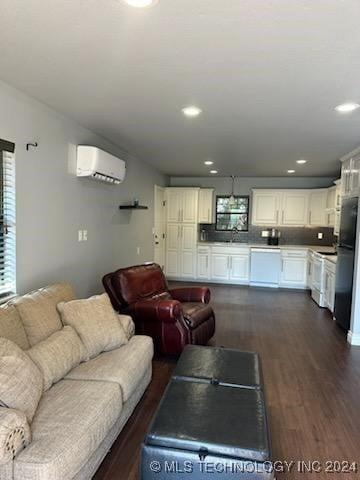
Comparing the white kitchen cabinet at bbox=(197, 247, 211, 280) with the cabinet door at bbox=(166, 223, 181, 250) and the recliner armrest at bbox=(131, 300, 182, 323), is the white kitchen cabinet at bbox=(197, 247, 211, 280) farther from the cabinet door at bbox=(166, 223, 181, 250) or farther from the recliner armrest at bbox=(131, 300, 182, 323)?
the recliner armrest at bbox=(131, 300, 182, 323)

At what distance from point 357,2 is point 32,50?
1.73 meters

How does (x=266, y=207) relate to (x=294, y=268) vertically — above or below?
above

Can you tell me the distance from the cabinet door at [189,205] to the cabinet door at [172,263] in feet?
2.58

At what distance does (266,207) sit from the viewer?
7434 mm

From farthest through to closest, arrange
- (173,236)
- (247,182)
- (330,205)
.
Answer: (247,182), (173,236), (330,205)

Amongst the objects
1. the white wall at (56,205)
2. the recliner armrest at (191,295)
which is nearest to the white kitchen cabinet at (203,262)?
the white wall at (56,205)

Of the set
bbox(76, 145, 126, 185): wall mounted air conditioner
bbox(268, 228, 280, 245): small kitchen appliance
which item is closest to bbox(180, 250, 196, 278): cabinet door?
bbox(268, 228, 280, 245): small kitchen appliance

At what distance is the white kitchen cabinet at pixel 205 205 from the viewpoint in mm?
7691

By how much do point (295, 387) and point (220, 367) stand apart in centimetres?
111

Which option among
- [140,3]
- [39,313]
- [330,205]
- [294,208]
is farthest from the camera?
[294,208]

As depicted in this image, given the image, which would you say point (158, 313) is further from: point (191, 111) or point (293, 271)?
point (293, 271)

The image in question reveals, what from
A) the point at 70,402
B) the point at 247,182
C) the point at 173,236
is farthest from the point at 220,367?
the point at 247,182

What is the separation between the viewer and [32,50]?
1.99 metres

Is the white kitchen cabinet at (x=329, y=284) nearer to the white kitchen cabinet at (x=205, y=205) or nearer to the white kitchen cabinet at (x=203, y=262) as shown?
the white kitchen cabinet at (x=203, y=262)
